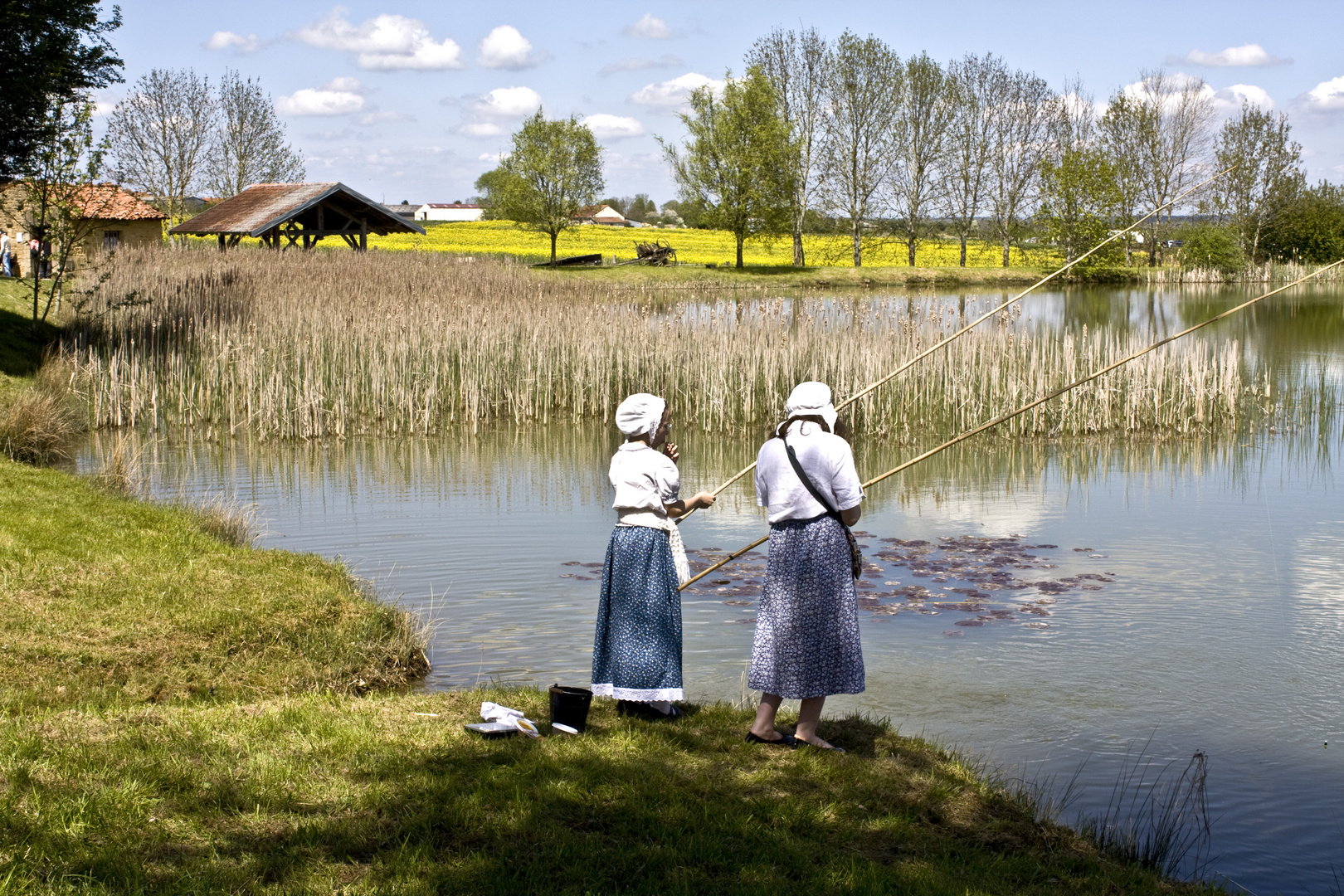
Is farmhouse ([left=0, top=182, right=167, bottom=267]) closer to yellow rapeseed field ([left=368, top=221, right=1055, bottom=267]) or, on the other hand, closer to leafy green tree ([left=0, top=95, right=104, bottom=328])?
leafy green tree ([left=0, top=95, right=104, bottom=328])

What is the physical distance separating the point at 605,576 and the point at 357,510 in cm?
678

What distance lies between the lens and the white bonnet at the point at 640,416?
5.52 meters

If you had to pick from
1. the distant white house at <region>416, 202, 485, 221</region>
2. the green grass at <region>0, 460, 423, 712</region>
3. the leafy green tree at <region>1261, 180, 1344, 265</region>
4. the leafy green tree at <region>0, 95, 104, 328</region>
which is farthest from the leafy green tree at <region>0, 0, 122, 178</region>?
the distant white house at <region>416, 202, 485, 221</region>

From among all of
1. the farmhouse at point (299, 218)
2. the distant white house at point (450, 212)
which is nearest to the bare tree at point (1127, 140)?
the farmhouse at point (299, 218)

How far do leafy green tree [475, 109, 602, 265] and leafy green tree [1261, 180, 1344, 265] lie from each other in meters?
35.5

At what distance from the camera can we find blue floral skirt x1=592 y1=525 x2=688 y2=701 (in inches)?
213

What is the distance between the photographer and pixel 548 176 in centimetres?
6469

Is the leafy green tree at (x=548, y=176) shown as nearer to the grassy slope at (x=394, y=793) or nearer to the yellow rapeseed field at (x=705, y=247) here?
the yellow rapeseed field at (x=705, y=247)

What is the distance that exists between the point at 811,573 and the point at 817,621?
0.21 meters

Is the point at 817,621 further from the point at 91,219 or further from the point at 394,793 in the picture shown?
the point at 91,219

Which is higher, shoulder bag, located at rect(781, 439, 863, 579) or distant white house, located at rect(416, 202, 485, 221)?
distant white house, located at rect(416, 202, 485, 221)

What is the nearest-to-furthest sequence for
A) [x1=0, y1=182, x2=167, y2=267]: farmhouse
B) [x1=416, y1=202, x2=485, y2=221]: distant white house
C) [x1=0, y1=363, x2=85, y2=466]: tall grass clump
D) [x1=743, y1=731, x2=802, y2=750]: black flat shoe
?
1. [x1=743, y1=731, x2=802, y2=750]: black flat shoe
2. [x1=0, y1=363, x2=85, y2=466]: tall grass clump
3. [x1=0, y1=182, x2=167, y2=267]: farmhouse
4. [x1=416, y1=202, x2=485, y2=221]: distant white house

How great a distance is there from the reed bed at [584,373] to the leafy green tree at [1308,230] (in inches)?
1751

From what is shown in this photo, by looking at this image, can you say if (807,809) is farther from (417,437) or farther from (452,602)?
(417,437)
